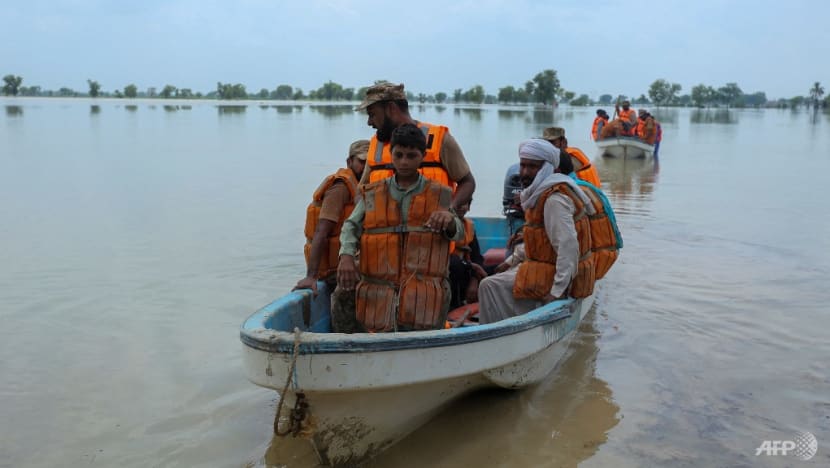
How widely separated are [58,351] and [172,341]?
2.88 feet

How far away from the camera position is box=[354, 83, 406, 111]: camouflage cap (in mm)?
4336

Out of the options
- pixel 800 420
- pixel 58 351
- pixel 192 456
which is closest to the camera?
pixel 192 456

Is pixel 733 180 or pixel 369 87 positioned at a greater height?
pixel 369 87

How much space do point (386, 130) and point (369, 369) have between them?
158 cm

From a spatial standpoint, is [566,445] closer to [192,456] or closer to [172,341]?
[192,456]

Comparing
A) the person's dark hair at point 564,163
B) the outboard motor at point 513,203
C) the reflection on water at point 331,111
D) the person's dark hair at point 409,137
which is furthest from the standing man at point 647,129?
the reflection on water at point 331,111

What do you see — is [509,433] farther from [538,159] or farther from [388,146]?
[388,146]

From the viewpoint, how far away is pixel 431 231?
3.99m

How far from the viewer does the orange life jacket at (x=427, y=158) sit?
4.43m

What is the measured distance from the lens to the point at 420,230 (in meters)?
4.00

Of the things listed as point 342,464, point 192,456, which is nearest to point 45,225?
point 192,456

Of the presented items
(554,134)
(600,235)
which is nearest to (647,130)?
(554,134)

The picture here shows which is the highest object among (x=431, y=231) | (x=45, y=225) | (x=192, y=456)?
(x=431, y=231)

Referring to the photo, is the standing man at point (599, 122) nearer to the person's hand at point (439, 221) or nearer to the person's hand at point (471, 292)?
the person's hand at point (471, 292)
